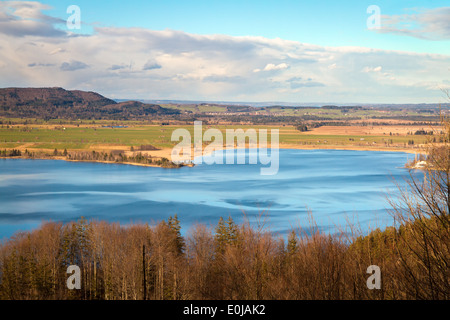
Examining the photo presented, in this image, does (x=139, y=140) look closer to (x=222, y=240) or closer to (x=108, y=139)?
(x=108, y=139)

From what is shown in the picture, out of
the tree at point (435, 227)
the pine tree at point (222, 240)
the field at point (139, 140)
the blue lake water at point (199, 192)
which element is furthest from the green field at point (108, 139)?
the tree at point (435, 227)

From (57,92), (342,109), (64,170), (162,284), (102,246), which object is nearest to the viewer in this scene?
(162,284)

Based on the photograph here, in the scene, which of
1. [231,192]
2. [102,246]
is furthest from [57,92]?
[102,246]

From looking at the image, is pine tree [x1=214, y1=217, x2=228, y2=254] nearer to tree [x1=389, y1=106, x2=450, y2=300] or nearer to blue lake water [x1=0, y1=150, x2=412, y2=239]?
blue lake water [x1=0, y1=150, x2=412, y2=239]

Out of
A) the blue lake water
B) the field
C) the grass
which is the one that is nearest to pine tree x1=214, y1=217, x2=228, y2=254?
the blue lake water

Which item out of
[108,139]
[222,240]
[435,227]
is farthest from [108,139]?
[435,227]

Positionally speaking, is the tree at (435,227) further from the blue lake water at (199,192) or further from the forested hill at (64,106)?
the forested hill at (64,106)

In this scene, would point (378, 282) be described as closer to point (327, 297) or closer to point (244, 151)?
point (327, 297)
